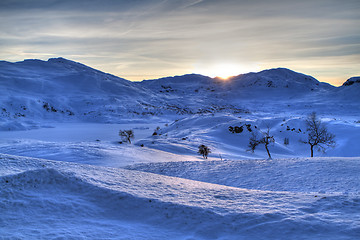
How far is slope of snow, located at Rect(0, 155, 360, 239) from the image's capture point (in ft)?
13.8

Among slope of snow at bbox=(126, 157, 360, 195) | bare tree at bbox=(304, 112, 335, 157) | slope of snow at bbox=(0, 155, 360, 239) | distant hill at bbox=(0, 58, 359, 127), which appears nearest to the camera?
slope of snow at bbox=(0, 155, 360, 239)

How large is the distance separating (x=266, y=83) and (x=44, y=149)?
118656 millimetres

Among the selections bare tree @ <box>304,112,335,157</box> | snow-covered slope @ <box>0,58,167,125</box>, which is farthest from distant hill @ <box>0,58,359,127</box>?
bare tree @ <box>304,112,335,157</box>

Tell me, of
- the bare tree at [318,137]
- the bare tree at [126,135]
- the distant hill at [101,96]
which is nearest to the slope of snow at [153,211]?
the bare tree at [318,137]

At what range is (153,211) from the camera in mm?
5195

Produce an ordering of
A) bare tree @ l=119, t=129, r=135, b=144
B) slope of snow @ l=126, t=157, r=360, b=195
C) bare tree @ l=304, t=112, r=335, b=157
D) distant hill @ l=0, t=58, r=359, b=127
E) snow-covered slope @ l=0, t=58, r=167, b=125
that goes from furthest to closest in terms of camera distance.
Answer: distant hill @ l=0, t=58, r=359, b=127, snow-covered slope @ l=0, t=58, r=167, b=125, bare tree @ l=119, t=129, r=135, b=144, bare tree @ l=304, t=112, r=335, b=157, slope of snow @ l=126, t=157, r=360, b=195

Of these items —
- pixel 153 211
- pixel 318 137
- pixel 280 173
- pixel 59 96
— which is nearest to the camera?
pixel 153 211

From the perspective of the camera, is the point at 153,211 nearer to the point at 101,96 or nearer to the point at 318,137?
the point at 318,137

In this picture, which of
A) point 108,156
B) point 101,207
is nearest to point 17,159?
point 101,207

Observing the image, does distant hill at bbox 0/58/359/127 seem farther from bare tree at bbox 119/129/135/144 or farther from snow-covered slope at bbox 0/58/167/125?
bare tree at bbox 119/129/135/144

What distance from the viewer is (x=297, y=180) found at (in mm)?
8141

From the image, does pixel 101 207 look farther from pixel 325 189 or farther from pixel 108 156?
pixel 108 156

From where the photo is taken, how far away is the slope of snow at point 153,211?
421 cm

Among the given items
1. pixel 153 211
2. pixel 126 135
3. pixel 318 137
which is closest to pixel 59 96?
pixel 126 135
